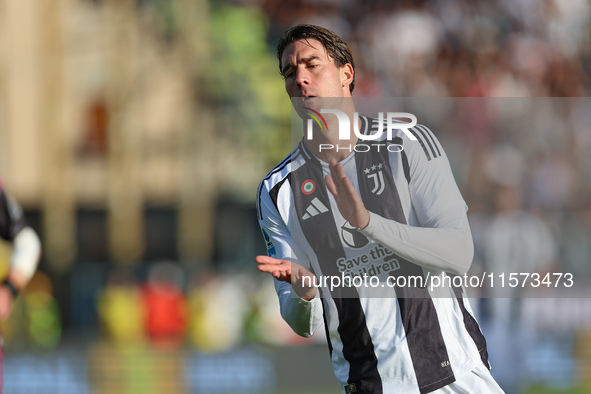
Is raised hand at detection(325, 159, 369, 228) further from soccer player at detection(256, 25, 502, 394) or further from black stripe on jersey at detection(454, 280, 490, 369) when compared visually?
black stripe on jersey at detection(454, 280, 490, 369)

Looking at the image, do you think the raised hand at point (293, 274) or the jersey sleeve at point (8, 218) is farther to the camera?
the jersey sleeve at point (8, 218)

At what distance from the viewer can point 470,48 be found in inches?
515

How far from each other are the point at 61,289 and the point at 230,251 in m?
3.07

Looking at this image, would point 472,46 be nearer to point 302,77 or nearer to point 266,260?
point 302,77

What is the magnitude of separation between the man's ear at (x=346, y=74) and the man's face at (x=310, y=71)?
0.02 meters

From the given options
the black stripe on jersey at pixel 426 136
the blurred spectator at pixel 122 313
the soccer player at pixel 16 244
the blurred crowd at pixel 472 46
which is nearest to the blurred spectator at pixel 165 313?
the blurred spectator at pixel 122 313

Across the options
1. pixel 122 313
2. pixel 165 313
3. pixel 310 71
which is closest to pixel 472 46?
pixel 165 313

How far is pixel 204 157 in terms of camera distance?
51.3ft

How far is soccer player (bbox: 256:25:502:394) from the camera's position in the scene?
10.6 ft

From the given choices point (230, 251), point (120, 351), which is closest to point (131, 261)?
point (230, 251)

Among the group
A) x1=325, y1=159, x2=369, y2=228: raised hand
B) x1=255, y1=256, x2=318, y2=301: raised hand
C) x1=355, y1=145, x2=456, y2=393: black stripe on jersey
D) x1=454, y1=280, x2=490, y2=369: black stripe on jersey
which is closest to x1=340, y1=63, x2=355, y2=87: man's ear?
x1=355, y1=145, x2=456, y2=393: black stripe on jersey

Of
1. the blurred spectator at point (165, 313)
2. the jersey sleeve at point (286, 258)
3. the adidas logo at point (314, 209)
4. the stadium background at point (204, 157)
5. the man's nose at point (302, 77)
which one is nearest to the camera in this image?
the man's nose at point (302, 77)

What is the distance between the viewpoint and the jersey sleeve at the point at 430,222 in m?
3.10

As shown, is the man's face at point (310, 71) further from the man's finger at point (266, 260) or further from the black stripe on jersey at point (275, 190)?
the man's finger at point (266, 260)
